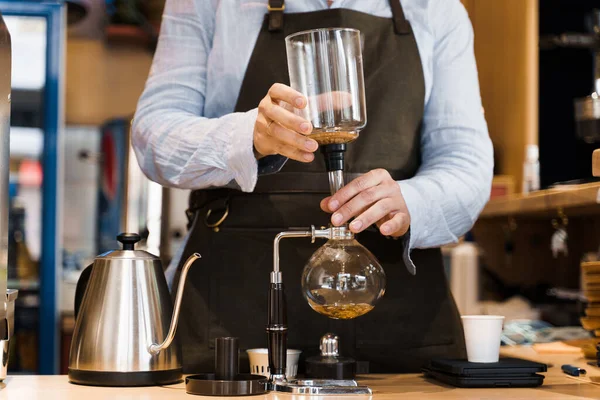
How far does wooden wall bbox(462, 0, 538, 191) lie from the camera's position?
436 centimetres

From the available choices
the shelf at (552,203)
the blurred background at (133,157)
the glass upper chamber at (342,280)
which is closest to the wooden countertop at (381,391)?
the glass upper chamber at (342,280)

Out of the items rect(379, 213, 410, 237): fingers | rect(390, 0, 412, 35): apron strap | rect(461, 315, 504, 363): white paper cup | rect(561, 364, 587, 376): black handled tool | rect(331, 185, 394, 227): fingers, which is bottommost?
rect(561, 364, 587, 376): black handled tool

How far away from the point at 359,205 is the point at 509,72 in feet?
11.5

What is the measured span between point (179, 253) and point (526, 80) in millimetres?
3164

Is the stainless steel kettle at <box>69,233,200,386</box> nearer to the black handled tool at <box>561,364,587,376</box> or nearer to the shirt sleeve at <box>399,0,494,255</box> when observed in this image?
the shirt sleeve at <box>399,0,494,255</box>

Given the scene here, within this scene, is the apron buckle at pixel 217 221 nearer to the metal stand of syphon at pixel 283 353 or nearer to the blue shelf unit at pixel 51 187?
the metal stand of syphon at pixel 283 353

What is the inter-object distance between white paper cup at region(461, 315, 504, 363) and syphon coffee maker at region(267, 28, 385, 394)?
0.20 meters

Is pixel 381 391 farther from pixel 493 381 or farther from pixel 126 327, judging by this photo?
pixel 126 327

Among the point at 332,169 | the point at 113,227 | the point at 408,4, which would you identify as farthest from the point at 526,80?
the point at 332,169

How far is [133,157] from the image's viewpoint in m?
3.49

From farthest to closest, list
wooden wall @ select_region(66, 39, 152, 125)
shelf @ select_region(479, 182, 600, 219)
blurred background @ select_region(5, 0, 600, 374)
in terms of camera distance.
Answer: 1. wooden wall @ select_region(66, 39, 152, 125)
2. blurred background @ select_region(5, 0, 600, 374)
3. shelf @ select_region(479, 182, 600, 219)

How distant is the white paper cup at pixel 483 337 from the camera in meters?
1.29

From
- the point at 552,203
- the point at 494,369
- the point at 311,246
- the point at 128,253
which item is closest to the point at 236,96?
the point at 311,246

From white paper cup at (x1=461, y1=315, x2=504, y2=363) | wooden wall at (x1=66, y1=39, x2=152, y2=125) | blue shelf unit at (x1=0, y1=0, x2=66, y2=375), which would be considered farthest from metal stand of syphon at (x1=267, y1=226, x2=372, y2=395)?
wooden wall at (x1=66, y1=39, x2=152, y2=125)
